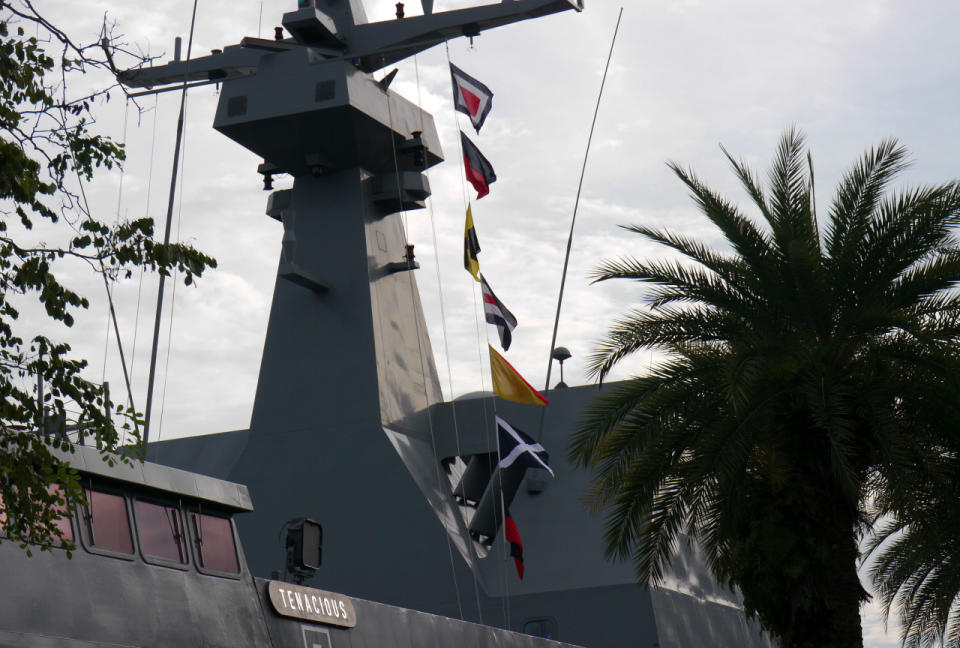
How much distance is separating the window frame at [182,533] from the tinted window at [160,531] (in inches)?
0.4

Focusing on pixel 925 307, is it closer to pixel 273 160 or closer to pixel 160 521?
pixel 160 521

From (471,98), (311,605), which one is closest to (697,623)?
(471,98)

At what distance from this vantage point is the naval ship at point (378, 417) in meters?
19.0

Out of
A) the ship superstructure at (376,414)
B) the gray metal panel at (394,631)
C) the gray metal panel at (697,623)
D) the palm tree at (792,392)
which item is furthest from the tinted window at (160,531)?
the gray metal panel at (697,623)

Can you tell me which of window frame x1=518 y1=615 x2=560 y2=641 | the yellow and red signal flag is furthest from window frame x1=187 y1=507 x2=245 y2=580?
window frame x1=518 y1=615 x2=560 y2=641

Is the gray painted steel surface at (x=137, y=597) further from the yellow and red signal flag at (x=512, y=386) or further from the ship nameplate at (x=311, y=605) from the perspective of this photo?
the yellow and red signal flag at (x=512, y=386)

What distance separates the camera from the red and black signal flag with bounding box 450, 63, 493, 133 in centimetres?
1953

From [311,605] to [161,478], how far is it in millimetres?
2638

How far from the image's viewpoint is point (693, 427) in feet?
44.3

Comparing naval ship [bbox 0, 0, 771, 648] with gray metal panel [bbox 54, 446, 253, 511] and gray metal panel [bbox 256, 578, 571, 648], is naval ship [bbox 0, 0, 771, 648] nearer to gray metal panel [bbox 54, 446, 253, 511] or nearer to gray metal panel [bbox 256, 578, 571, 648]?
gray metal panel [bbox 256, 578, 571, 648]

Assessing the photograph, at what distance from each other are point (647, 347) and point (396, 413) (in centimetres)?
744

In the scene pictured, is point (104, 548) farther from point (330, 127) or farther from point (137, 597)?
point (330, 127)

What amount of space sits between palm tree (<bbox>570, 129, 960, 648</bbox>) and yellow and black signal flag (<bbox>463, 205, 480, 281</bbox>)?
5.15 meters

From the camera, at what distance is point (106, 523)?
9.45m
